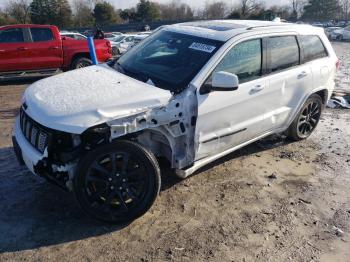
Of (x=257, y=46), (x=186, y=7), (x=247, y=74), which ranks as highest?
(x=257, y=46)

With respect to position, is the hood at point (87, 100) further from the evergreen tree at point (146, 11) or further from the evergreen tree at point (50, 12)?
the evergreen tree at point (146, 11)

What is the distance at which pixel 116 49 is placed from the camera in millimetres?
19078

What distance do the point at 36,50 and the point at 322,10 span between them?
6764cm

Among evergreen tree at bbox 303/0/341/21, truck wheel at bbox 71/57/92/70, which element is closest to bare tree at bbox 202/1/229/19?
evergreen tree at bbox 303/0/341/21

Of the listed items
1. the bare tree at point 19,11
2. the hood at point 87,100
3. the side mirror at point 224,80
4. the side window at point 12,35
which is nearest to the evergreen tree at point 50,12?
the bare tree at point 19,11

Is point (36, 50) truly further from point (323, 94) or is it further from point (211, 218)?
point (211, 218)

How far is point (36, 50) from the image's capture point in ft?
34.0

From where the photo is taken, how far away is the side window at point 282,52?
4820mm

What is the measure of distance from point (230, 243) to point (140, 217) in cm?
94

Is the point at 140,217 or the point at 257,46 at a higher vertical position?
the point at 257,46

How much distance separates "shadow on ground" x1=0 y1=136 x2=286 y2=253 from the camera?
351 cm

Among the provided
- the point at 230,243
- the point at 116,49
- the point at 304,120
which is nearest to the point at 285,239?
the point at 230,243

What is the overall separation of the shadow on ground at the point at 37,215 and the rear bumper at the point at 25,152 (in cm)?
52

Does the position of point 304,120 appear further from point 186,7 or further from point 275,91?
point 186,7
